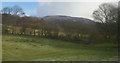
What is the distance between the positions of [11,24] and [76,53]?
7.35 feet

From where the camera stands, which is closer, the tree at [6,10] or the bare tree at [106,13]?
the tree at [6,10]

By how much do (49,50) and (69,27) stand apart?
0.97 metres

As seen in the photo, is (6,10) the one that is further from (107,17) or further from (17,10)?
(107,17)

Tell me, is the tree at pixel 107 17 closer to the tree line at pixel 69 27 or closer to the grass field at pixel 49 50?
the tree line at pixel 69 27

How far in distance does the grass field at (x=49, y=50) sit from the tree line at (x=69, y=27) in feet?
0.62

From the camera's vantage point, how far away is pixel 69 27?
939cm

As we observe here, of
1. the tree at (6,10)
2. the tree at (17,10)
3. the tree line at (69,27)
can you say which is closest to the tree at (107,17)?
the tree line at (69,27)

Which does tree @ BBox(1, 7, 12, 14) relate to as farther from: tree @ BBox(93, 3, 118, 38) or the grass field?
tree @ BBox(93, 3, 118, 38)

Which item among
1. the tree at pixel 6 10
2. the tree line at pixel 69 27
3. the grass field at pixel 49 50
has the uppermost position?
the tree at pixel 6 10

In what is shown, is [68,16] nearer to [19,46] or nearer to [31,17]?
[31,17]

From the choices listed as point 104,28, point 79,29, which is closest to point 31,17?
point 79,29

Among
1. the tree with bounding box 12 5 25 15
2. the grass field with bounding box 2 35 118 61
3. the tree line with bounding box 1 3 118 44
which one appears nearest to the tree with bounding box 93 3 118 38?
the tree line with bounding box 1 3 118 44

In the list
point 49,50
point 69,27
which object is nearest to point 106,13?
point 69,27

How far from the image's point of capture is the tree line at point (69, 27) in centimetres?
929
